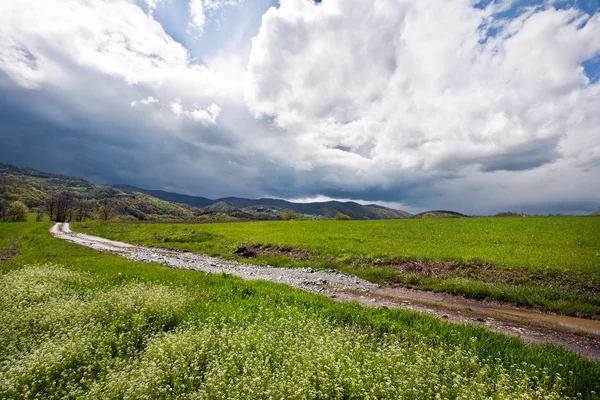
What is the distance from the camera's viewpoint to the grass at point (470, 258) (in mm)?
16250

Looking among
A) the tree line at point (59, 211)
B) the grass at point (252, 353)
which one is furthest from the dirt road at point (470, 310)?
the tree line at point (59, 211)

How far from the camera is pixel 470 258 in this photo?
22.6 meters

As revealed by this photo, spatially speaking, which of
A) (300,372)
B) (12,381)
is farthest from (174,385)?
(12,381)

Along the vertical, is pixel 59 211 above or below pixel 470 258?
below

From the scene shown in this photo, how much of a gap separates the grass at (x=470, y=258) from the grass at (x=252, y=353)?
916 cm

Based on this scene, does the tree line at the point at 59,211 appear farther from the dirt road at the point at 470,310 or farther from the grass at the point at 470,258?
the dirt road at the point at 470,310

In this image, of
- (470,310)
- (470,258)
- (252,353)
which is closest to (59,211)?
(252,353)

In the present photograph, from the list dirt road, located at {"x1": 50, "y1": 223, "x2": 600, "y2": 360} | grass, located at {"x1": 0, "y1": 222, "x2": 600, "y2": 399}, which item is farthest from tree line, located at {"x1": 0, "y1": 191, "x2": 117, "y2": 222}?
grass, located at {"x1": 0, "y1": 222, "x2": 600, "y2": 399}

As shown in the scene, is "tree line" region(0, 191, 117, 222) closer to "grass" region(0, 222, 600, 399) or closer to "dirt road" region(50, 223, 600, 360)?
"dirt road" region(50, 223, 600, 360)

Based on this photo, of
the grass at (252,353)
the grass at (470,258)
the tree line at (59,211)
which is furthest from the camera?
the tree line at (59,211)

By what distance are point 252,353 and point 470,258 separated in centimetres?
2162

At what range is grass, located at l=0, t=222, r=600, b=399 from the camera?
19.5 feet

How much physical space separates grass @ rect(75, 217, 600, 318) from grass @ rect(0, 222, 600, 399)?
9.16 meters

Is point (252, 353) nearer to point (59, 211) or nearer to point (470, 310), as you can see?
point (470, 310)
